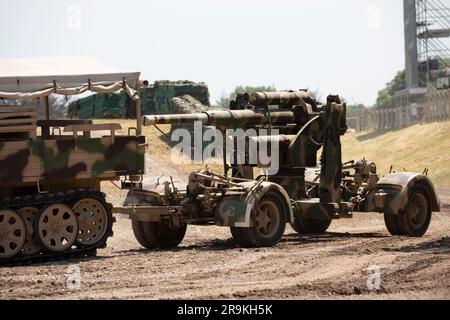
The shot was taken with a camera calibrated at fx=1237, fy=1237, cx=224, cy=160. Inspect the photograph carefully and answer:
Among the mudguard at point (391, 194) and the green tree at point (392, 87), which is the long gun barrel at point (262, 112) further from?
the green tree at point (392, 87)

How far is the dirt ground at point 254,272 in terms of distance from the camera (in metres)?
15.0

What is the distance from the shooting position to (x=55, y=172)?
19.0 metres

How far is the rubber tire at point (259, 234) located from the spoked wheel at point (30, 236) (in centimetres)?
333

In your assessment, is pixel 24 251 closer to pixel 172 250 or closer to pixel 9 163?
pixel 9 163

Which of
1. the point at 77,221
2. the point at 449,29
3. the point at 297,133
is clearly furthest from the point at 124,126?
the point at 449,29

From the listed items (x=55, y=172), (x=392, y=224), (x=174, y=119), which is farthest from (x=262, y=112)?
(x=55, y=172)

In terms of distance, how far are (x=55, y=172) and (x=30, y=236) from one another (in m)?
1.06

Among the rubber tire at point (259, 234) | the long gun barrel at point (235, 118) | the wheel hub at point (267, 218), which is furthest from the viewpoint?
the long gun barrel at point (235, 118)

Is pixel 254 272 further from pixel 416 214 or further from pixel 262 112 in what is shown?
pixel 416 214

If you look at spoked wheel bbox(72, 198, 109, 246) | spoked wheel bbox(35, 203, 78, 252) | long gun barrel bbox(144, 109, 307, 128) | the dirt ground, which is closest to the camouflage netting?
long gun barrel bbox(144, 109, 307, 128)

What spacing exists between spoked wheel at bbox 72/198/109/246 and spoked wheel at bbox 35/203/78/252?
9.7 inches

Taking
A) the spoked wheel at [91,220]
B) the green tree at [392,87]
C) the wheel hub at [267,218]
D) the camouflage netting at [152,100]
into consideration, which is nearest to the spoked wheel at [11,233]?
the spoked wheel at [91,220]

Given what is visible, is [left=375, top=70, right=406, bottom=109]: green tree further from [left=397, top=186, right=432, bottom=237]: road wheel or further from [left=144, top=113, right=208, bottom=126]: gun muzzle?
[left=144, top=113, right=208, bottom=126]: gun muzzle

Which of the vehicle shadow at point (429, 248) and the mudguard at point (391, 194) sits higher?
the mudguard at point (391, 194)
